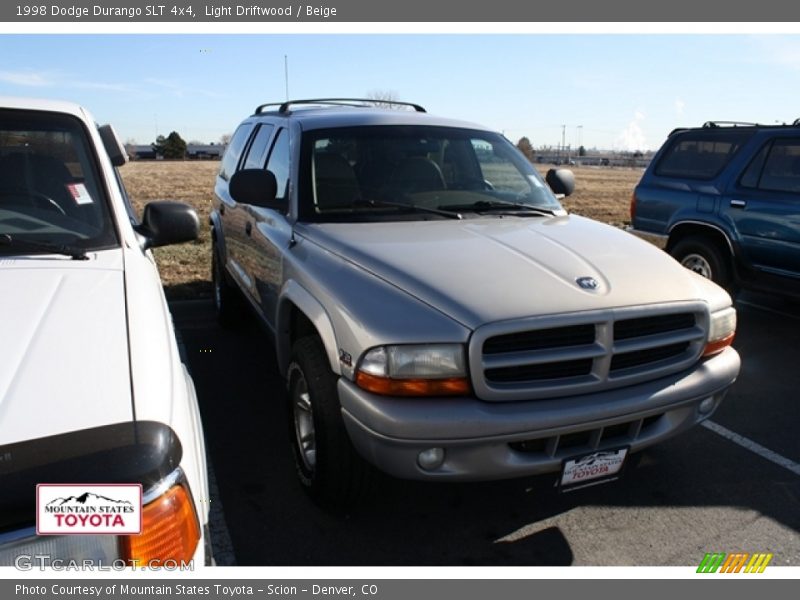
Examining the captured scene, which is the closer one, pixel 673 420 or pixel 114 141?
pixel 673 420

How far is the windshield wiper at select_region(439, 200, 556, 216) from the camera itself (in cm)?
396

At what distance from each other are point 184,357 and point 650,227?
5236mm

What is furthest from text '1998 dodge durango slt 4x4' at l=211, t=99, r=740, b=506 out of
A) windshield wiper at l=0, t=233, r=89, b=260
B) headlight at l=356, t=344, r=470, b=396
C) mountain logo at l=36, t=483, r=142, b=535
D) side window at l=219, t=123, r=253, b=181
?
side window at l=219, t=123, r=253, b=181

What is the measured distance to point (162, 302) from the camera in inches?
96.4

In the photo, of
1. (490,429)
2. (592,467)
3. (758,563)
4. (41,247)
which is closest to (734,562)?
(758,563)

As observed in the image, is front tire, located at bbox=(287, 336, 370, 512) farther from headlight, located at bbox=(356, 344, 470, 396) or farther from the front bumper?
headlight, located at bbox=(356, 344, 470, 396)

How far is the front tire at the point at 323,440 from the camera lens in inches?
112

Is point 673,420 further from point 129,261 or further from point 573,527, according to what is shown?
point 129,261

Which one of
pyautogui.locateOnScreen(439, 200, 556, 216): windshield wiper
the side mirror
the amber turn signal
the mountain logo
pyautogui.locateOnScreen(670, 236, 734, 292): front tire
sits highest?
the side mirror

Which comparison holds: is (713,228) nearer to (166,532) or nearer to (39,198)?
(39,198)

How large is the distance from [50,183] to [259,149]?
2.30m

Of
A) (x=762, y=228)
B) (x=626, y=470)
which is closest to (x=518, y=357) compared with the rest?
(x=626, y=470)

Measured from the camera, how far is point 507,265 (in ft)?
9.77

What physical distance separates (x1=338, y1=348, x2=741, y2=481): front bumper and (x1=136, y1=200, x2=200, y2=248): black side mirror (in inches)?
46.0
